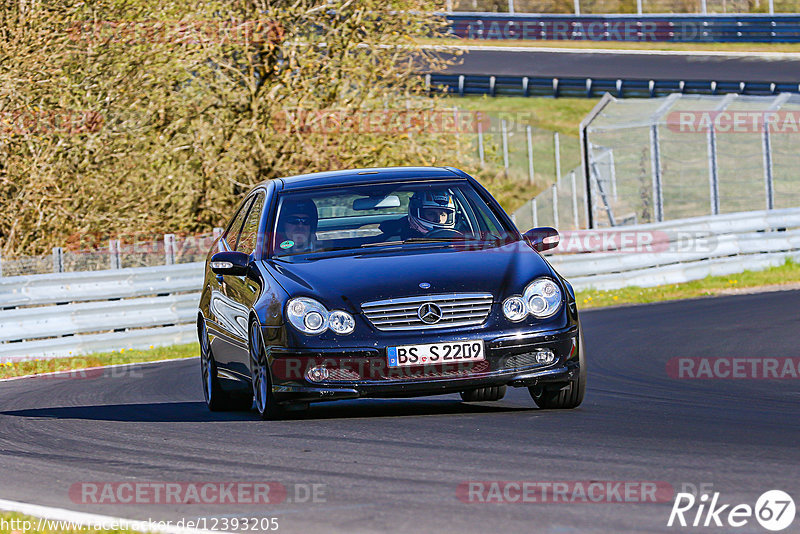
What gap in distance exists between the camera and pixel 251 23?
23297mm

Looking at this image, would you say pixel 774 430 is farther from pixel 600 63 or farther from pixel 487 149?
pixel 600 63

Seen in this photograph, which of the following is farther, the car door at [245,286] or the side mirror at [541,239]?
the side mirror at [541,239]

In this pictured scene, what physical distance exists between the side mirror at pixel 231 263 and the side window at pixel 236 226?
3.39ft

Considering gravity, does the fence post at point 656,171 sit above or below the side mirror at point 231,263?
below

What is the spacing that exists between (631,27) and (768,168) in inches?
1310

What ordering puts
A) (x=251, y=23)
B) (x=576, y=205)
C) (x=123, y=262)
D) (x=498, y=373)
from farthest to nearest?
(x=576, y=205)
(x=251, y=23)
(x=123, y=262)
(x=498, y=373)

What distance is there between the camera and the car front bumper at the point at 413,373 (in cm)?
822

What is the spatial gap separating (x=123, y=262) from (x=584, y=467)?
14.0 m

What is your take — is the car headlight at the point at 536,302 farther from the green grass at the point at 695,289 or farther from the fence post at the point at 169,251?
the green grass at the point at 695,289

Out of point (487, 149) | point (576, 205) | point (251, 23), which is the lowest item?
point (576, 205)

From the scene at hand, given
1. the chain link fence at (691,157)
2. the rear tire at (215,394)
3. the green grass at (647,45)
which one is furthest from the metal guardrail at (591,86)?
the rear tire at (215,394)

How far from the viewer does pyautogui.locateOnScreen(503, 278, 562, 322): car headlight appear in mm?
8344

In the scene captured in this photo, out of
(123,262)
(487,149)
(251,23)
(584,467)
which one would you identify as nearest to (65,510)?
(584,467)

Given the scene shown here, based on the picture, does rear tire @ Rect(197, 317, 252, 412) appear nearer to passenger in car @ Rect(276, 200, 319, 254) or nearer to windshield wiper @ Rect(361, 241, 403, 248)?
passenger in car @ Rect(276, 200, 319, 254)
